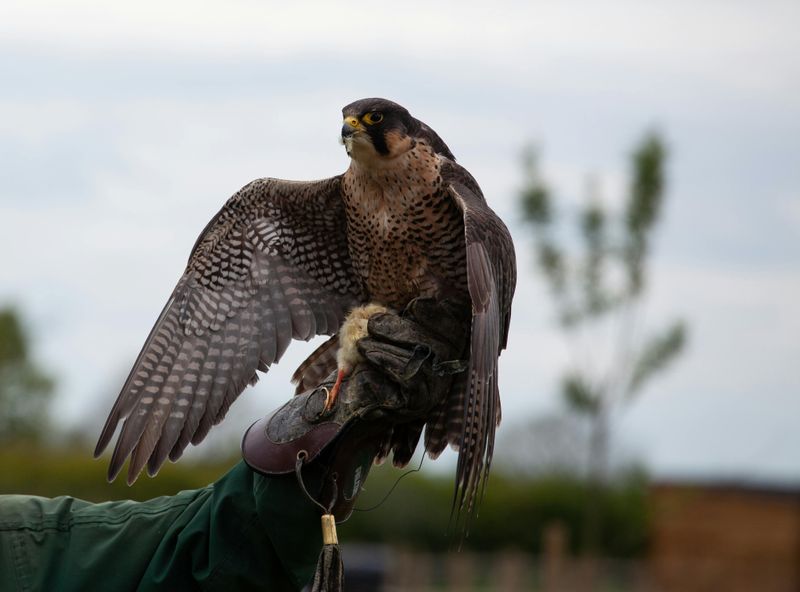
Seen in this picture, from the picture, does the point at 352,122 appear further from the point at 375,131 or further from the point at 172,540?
the point at 172,540

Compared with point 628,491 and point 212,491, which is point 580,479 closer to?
point 628,491

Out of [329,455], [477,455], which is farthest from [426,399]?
[329,455]

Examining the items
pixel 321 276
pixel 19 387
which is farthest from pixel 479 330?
pixel 19 387

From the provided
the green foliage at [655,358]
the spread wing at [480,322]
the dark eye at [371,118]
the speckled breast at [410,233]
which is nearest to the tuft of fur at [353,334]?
the speckled breast at [410,233]

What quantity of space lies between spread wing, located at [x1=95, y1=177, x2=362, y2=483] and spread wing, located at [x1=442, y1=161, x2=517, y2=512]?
0.69 metres

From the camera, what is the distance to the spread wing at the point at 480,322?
11.3 ft

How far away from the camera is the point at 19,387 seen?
26188 mm

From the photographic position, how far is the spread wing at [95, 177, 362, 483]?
14.7 ft

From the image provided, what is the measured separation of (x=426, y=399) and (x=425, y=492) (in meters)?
15.7

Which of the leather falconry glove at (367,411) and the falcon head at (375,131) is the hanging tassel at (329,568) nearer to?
the leather falconry glove at (367,411)

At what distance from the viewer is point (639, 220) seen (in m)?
12.3

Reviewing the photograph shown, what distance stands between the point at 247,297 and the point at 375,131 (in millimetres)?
870

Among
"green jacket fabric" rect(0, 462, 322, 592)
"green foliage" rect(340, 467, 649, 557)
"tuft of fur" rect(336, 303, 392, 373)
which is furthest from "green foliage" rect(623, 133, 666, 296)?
"green jacket fabric" rect(0, 462, 322, 592)

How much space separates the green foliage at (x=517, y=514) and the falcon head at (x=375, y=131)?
1462 cm
